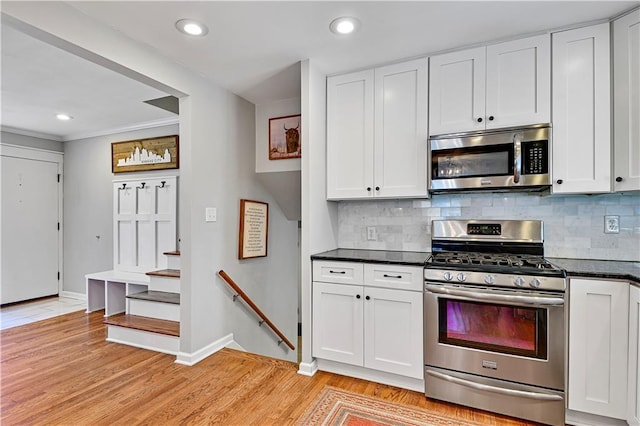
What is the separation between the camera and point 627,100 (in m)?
1.96

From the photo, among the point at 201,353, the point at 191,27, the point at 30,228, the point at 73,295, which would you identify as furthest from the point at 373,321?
the point at 30,228

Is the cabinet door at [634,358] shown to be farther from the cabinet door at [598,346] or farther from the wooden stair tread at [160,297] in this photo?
the wooden stair tread at [160,297]

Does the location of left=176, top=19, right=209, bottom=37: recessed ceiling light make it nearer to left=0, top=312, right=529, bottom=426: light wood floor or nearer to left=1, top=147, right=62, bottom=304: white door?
left=0, top=312, right=529, bottom=426: light wood floor

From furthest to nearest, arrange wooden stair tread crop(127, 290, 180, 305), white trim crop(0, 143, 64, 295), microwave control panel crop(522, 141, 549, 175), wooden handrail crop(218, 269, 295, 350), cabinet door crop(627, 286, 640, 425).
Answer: white trim crop(0, 143, 64, 295), wooden stair tread crop(127, 290, 180, 305), wooden handrail crop(218, 269, 295, 350), microwave control panel crop(522, 141, 549, 175), cabinet door crop(627, 286, 640, 425)

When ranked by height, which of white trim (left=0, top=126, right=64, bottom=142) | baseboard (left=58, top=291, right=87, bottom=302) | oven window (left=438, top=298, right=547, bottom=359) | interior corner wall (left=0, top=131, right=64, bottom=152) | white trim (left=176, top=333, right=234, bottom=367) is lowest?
baseboard (left=58, top=291, right=87, bottom=302)

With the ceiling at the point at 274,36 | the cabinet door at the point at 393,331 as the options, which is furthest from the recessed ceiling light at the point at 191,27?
the cabinet door at the point at 393,331

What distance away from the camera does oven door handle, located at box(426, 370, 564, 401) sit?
1924 millimetres

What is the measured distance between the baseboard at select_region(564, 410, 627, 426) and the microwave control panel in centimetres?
150

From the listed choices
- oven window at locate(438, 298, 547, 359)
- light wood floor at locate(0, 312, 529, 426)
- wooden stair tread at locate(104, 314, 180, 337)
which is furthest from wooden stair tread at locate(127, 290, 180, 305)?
oven window at locate(438, 298, 547, 359)

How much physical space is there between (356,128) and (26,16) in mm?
2134

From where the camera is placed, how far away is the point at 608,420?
6.14 ft

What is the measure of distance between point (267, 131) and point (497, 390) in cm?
306

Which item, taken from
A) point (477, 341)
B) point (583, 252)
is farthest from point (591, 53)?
point (477, 341)

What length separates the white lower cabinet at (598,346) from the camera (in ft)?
5.89
